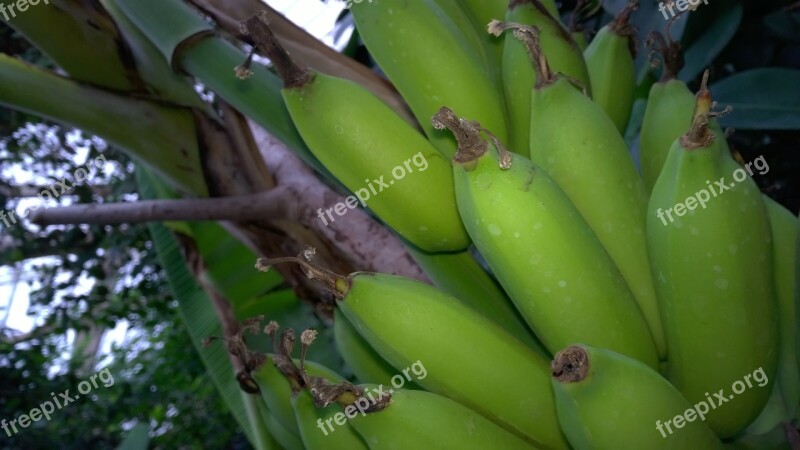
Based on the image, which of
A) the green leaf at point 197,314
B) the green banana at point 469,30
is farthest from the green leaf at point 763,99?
the green leaf at point 197,314

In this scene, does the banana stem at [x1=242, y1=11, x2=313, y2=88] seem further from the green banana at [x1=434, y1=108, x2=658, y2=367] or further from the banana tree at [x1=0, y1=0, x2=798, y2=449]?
the green banana at [x1=434, y1=108, x2=658, y2=367]

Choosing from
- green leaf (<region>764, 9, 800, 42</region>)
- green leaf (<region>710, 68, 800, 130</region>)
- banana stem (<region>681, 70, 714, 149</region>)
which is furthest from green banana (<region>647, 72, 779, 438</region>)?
green leaf (<region>764, 9, 800, 42</region>)

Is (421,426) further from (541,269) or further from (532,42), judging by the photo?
(532,42)

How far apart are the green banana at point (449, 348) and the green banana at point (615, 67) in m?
0.29

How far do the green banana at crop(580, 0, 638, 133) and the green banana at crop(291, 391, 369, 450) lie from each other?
1.30 ft

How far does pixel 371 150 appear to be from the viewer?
0.60m

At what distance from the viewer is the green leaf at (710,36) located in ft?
3.32

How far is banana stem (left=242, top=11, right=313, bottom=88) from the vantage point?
58 centimetres

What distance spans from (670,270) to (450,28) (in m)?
0.28

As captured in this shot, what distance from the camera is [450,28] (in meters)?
0.65

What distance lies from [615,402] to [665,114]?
303mm

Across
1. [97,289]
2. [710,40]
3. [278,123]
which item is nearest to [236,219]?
[278,123]

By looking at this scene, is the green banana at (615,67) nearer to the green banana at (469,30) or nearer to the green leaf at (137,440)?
the green banana at (469,30)

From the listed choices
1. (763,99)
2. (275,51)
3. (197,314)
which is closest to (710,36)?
(763,99)
